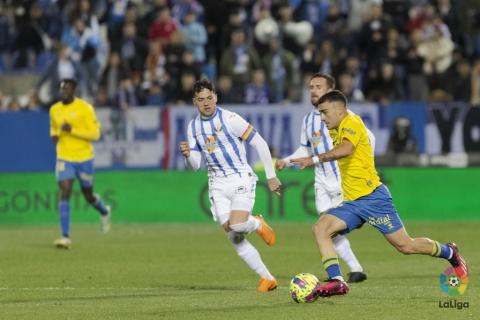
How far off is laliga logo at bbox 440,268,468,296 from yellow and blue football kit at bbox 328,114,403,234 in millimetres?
952

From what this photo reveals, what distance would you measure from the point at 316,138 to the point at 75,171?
6023 millimetres

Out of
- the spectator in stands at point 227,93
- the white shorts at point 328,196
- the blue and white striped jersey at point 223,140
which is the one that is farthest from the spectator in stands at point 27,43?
the blue and white striped jersey at point 223,140

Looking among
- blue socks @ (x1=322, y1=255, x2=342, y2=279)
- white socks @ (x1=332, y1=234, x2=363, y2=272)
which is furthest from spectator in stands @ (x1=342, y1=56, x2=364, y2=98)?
blue socks @ (x1=322, y1=255, x2=342, y2=279)

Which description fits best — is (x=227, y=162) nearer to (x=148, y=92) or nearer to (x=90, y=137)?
(x=90, y=137)

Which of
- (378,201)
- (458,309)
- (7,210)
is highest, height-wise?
(378,201)

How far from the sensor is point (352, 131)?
1215 cm

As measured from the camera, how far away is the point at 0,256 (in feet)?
60.0

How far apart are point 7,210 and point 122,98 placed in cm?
331

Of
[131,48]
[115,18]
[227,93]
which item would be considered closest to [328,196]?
[227,93]

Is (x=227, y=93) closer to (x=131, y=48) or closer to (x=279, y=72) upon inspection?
(x=279, y=72)

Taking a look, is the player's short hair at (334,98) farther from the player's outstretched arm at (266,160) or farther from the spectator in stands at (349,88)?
the spectator in stands at (349,88)

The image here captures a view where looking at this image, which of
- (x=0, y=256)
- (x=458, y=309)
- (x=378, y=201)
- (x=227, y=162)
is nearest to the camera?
(x=458, y=309)

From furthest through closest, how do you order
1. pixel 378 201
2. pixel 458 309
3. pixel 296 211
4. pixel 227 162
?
1. pixel 296 211
2. pixel 227 162
3. pixel 378 201
4. pixel 458 309

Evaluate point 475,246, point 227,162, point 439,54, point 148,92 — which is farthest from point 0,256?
point 439,54
